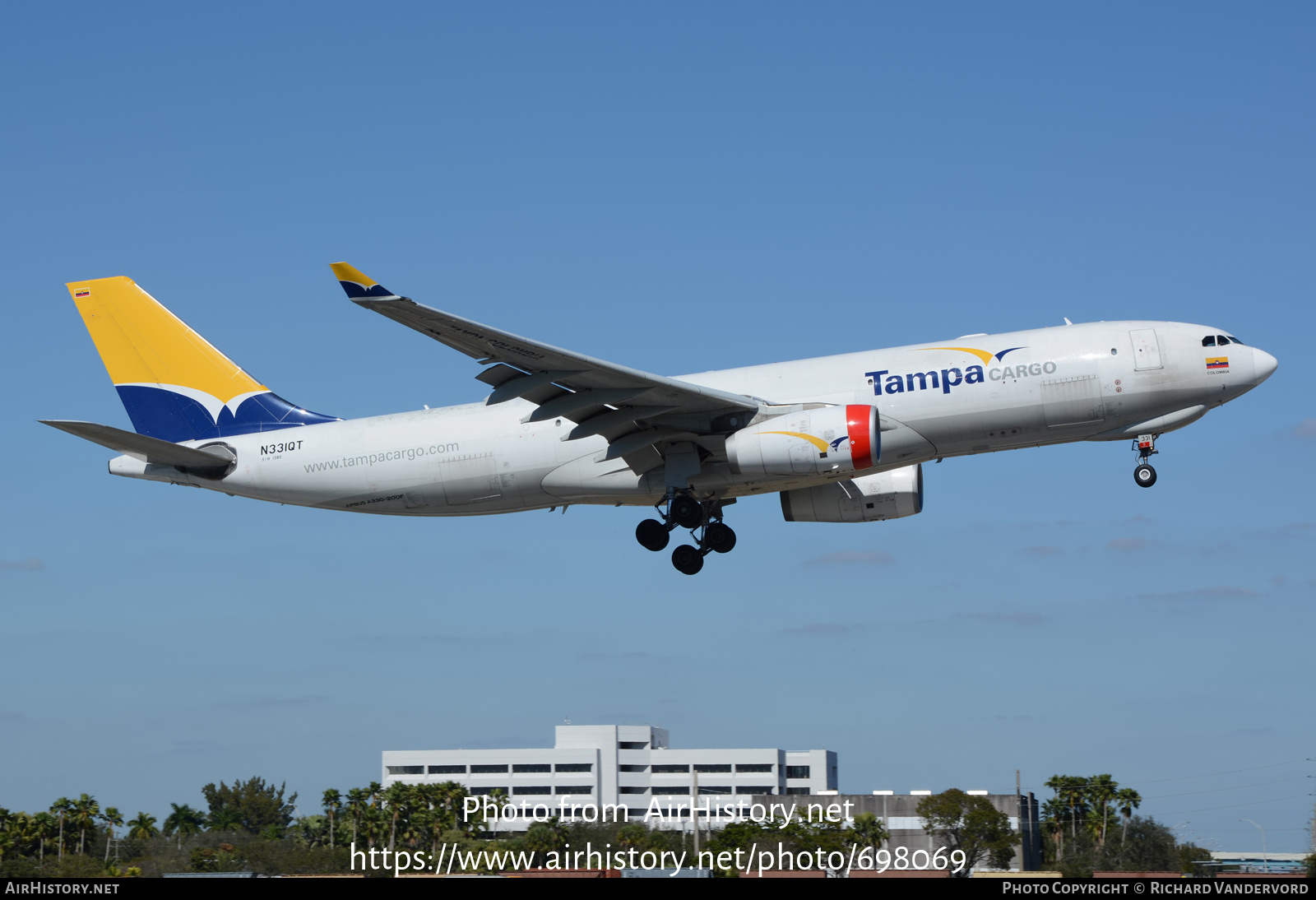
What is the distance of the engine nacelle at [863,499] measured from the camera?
31.6m

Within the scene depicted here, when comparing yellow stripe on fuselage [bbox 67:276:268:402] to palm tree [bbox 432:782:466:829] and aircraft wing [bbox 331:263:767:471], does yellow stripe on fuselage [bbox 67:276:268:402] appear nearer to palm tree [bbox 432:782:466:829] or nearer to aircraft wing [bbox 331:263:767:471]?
aircraft wing [bbox 331:263:767:471]

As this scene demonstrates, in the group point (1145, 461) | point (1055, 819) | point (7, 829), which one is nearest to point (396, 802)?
point (7, 829)

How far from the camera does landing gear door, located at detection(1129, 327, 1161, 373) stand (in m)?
27.2

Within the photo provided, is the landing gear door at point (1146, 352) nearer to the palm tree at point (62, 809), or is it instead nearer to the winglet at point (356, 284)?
the winglet at point (356, 284)

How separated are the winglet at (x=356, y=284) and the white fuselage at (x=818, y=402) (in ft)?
24.6

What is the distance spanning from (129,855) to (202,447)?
112 ft

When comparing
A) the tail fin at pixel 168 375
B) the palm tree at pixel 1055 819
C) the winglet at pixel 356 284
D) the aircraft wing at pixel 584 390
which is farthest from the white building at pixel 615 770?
the winglet at pixel 356 284

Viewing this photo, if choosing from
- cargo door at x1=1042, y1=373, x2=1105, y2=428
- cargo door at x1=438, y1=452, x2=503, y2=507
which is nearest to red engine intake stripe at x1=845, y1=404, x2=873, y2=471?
cargo door at x1=1042, y1=373, x2=1105, y2=428

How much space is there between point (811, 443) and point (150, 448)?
15684mm

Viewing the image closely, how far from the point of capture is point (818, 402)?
2862 centimetres

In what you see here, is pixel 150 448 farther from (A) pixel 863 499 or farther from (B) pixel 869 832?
(B) pixel 869 832

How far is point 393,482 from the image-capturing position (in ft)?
101
